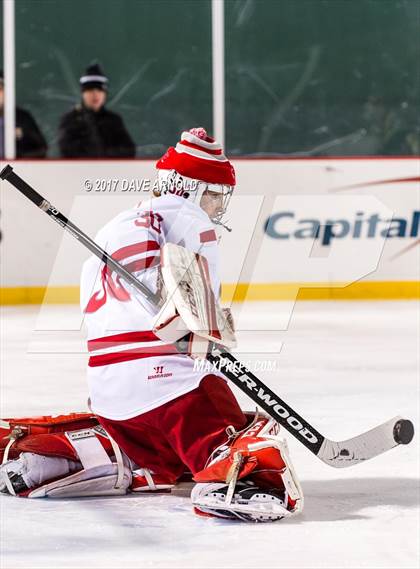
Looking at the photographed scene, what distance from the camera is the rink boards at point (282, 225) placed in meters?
6.99

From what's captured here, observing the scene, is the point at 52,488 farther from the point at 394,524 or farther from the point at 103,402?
the point at 394,524

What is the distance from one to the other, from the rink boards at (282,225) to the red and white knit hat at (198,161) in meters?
3.99

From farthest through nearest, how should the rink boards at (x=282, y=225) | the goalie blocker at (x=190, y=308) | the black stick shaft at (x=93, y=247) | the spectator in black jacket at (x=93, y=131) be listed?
1. the spectator in black jacket at (x=93, y=131)
2. the rink boards at (x=282, y=225)
3. the black stick shaft at (x=93, y=247)
4. the goalie blocker at (x=190, y=308)

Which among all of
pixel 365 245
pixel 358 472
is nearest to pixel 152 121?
pixel 365 245

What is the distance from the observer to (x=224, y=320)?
2617 millimetres

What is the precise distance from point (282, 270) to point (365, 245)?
45 centimetres

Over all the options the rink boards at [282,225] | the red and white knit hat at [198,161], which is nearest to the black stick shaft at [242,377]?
the red and white knit hat at [198,161]

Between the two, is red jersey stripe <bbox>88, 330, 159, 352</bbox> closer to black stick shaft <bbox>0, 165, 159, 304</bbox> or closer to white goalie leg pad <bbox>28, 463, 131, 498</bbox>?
black stick shaft <bbox>0, 165, 159, 304</bbox>

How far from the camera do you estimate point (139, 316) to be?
110 inches

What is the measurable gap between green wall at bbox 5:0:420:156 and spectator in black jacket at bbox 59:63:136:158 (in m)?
0.08

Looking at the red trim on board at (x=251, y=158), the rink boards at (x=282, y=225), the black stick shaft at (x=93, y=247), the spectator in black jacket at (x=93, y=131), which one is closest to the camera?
the black stick shaft at (x=93, y=247)

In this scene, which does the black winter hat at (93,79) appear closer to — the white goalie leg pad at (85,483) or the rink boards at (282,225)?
the rink boards at (282,225)

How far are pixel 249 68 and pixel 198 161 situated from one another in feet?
15.7

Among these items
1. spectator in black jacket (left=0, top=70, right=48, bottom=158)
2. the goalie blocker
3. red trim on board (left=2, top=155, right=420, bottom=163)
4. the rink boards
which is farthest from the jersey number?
spectator in black jacket (left=0, top=70, right=48, bottom=158)
